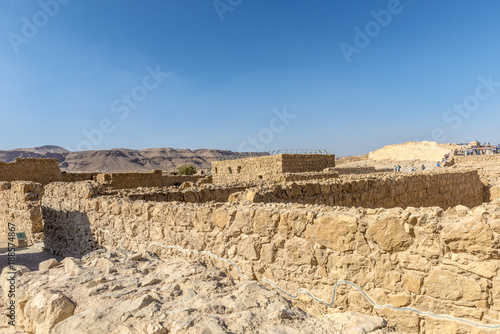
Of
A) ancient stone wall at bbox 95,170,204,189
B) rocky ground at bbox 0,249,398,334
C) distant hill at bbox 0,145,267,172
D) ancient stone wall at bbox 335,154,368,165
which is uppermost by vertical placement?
distant hill at bbox 0,145,267,172

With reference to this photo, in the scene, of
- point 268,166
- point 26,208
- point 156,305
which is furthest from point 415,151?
point 156,305

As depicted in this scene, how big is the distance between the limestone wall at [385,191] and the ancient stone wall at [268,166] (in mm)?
6896

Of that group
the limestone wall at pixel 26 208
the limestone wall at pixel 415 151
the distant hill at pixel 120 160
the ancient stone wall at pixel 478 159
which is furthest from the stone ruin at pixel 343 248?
the distant hill at pixel 120 160

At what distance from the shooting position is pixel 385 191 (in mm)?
8766

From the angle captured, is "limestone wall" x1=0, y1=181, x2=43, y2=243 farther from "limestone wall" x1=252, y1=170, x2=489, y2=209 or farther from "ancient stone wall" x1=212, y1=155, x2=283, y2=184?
"ancient stone wall" x1=212, y1=155, x2=283, y2=184

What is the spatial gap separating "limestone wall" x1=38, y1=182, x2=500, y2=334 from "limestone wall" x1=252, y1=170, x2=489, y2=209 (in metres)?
1.97

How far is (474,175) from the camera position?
12.7m

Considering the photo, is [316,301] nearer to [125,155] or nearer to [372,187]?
[372,187]

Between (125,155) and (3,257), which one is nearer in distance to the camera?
(3,257)

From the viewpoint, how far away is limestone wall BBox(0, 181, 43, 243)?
9.44 m

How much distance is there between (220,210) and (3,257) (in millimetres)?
7072

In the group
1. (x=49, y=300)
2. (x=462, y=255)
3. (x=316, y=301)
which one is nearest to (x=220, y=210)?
(x=316, y=301)

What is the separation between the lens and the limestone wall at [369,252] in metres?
2.21

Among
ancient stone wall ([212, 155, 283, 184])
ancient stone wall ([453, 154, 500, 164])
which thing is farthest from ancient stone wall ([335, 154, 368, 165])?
ancient stone wall ([212, 155, 283, 184])
